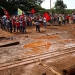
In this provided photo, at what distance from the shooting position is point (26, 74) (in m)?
7.58

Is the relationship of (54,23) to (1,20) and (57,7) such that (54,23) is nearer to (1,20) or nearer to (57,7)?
(1,20)

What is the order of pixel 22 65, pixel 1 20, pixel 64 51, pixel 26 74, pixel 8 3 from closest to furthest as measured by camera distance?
pixel 26 74 < pixel 22 65 < pixel 64 51 < pixel 1 20 < pixel 8 3

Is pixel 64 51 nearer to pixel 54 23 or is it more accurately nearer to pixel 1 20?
pixel 1 20

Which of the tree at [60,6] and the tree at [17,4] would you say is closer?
the tree at [17,4]

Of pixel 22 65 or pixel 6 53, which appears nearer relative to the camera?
pixel 22 65

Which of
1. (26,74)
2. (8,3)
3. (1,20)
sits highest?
(8,3)

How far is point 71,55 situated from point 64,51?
2.81 feet

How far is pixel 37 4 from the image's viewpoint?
38.9 metres

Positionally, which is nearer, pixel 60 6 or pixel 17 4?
pixel 17 4

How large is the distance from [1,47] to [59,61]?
4801 mm

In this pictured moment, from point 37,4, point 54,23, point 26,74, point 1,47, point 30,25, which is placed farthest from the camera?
point 37,4

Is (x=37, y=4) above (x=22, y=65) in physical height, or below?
above

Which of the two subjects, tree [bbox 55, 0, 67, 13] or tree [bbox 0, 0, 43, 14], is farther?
tree [bbox 55, 0, 67, 13]

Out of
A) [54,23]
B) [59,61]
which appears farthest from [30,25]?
[59,61]
